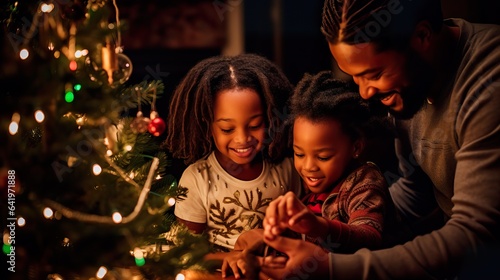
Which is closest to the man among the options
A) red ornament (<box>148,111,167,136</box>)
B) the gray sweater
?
the gray sweater

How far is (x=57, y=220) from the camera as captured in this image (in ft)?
4.16

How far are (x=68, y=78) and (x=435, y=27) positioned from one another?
2.59 feet

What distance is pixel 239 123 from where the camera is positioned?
60.9 inches

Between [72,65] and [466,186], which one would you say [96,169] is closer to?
[72,65]

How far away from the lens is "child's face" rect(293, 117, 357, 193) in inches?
58.0

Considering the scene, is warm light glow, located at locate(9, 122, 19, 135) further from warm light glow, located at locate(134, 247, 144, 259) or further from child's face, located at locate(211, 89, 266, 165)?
child's face, located at locate(211, 89, 266, 165)

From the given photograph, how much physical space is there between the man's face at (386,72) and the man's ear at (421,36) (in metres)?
0.02

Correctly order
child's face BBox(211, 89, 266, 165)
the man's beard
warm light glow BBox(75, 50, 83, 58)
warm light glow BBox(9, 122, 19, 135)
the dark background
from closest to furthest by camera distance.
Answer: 1. warm light glow BBox(9, 122, 19, 135)
2. warm light glow BBox(75, 50, 83, 58)
3. the man's beard
4. child's face BBox(211, 89, 266, 165)
5. the dark background

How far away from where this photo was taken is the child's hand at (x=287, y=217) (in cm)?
131

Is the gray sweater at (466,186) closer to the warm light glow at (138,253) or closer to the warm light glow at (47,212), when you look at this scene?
the warm light glow at (138,253)

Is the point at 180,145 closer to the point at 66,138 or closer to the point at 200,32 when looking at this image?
the point at 66,138

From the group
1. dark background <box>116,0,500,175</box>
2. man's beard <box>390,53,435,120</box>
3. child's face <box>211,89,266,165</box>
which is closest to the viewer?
man's beard <box>390,53,435,120</box>

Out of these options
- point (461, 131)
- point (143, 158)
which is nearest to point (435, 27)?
point (461, 131)

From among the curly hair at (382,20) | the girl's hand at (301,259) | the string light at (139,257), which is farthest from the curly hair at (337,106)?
the string light at (139,257)
